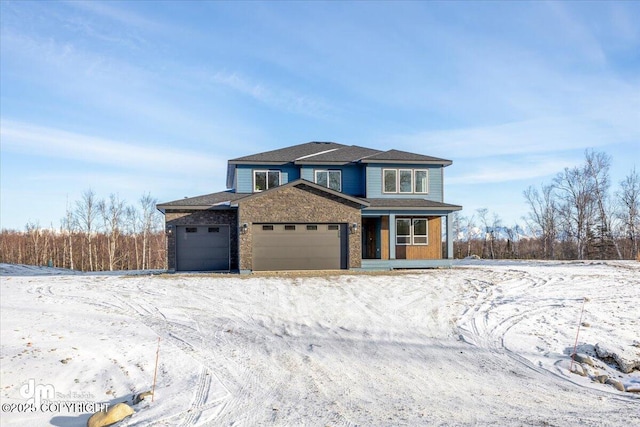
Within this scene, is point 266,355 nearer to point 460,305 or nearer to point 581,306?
point 460,305

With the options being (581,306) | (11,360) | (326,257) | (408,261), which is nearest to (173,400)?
(11,360)

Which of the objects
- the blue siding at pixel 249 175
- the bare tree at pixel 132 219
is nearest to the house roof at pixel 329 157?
the blue siding at pixel 249 175

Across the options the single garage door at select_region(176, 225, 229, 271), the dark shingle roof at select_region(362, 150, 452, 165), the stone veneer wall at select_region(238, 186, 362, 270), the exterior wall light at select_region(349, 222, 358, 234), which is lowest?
the single garage door at select_region(176, 225, 229, 271)

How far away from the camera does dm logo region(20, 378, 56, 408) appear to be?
691 cm

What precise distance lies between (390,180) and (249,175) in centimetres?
713

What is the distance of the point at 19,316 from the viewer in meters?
11.2

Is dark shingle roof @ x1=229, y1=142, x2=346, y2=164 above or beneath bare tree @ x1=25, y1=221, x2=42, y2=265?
above

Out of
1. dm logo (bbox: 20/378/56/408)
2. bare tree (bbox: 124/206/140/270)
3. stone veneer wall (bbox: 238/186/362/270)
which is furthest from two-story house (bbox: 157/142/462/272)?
bare tree (bbox: 124/206/140/270)

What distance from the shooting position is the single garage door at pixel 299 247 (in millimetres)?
19203

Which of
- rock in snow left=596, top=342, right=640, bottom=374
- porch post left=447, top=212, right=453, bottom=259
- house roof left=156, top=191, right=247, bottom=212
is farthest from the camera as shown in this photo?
porch post left=447, top=212, right=453, bottom=259

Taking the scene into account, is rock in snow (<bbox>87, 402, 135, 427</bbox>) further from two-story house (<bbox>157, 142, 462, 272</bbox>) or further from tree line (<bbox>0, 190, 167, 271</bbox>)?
tree line (<bbox>0, 190, 167, 271</bbox>)

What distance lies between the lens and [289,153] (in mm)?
23891

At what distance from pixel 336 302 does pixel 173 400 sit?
23.2 ft

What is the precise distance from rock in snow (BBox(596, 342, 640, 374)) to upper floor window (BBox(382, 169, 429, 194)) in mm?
13816
